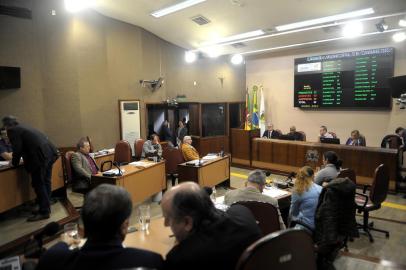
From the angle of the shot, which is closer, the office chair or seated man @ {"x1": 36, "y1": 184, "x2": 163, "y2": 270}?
seated man @ {"x1": 36, "y1": 184, "x2": 163, "y2": 270}

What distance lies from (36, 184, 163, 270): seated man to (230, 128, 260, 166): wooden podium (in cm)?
727

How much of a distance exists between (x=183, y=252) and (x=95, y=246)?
370 mm

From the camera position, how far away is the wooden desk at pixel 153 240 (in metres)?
2.12

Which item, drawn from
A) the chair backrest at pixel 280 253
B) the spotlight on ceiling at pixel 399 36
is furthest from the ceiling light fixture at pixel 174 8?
the chair backrest at pixel 280 253

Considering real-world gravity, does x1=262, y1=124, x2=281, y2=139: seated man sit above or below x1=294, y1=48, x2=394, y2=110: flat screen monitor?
below

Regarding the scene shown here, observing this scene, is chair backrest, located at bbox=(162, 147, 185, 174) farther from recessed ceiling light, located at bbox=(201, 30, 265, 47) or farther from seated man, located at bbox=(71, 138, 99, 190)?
recessed ceiling light, located at bbox=(201, 30, 265, 47)

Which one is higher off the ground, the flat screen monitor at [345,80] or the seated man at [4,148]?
the flat screen monitor at [345,80]

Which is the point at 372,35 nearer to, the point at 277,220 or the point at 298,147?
the point at 298,147

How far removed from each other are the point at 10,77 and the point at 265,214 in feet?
17.9

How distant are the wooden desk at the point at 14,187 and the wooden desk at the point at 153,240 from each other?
3069 millimetres

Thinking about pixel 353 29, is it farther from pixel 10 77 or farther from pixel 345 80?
pixel 10 77

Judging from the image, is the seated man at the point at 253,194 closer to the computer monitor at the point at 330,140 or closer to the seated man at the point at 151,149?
the seated man at the point at 151,149

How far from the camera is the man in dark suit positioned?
4.44 m

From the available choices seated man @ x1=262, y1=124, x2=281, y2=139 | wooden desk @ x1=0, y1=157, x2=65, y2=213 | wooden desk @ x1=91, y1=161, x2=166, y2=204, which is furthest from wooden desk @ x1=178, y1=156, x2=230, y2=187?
seated man @ x1=262, y1=124, x2=281, y2=139
